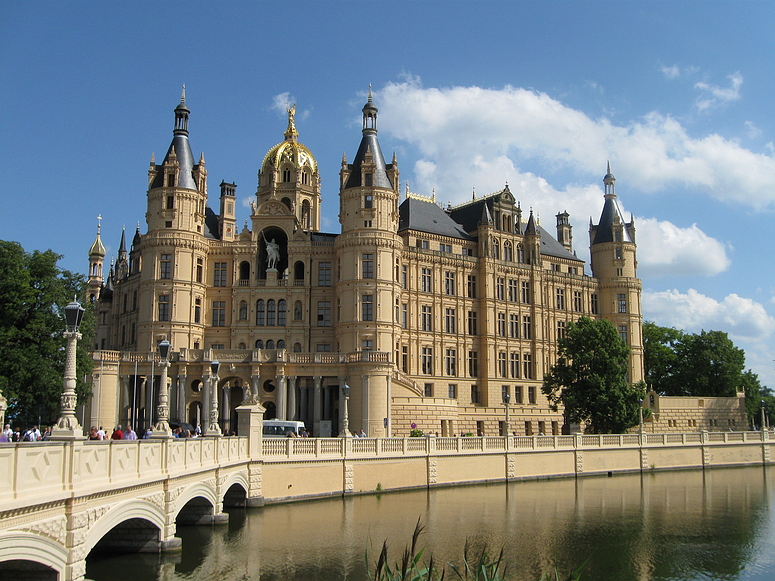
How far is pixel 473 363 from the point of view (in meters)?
74.2

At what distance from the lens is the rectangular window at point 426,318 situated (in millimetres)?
71250

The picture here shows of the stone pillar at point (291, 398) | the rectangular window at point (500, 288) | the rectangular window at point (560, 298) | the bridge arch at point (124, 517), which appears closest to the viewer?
the bridge arch at point (124, 517)

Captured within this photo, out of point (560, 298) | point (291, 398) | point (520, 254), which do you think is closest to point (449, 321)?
point (520, 254)

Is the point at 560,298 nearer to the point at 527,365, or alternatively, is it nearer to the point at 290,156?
the point at 527,365

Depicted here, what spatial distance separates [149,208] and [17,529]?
5217 cm

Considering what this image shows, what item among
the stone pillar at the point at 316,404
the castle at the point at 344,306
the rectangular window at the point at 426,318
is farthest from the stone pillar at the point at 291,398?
the rectangular window at the point at 426,318

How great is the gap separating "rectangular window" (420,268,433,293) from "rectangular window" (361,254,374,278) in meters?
8.41

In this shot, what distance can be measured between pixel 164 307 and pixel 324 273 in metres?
13.1

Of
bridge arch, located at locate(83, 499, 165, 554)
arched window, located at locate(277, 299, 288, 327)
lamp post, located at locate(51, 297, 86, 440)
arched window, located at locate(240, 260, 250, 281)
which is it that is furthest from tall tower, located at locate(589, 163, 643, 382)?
lamp post, located at locate(51, 297, 86, 440)

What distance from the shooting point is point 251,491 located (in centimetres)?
3528

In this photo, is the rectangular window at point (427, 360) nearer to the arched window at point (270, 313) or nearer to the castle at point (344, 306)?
the castle at point (344, 306)

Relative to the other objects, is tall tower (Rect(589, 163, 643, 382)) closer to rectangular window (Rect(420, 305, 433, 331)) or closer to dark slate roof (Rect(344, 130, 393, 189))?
rectangular window (Rect(420, 305, 433, 331))

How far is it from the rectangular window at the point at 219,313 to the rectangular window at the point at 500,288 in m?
25.2

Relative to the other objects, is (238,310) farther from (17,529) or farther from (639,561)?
(17,529)
